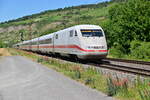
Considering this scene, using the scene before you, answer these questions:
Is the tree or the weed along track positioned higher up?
the tree

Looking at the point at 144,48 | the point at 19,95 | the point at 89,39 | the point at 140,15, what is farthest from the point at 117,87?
the point at 140,15

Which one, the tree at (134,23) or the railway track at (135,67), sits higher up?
the tree at (134,23)

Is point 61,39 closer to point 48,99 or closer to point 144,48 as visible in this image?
point 144,48

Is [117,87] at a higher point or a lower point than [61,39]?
lower

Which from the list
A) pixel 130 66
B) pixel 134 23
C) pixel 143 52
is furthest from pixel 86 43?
pixel 134 23

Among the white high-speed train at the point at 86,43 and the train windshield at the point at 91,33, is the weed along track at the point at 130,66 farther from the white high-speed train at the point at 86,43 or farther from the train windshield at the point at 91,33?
the train windshield at the point at 91,33

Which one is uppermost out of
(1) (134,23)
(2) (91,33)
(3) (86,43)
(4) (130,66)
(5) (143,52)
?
(1) (134,23)

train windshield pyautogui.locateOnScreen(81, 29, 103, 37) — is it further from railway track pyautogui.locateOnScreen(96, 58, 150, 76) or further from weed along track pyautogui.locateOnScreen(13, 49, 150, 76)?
railway track pyautogui.locateOnScreen(96, 58, 150, 76)

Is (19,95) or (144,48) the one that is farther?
(144,48)

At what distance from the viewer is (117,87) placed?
8133 mm

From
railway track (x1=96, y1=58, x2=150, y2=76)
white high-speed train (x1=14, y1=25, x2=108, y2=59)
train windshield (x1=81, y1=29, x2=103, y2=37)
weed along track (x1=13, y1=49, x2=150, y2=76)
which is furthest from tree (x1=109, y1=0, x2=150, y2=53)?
train windshield (x1=81, y1=29, x2=103, y2=37)

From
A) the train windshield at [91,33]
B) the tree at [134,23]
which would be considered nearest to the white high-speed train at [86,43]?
the train windshield at [91,33]

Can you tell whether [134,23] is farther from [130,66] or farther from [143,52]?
[130,66]

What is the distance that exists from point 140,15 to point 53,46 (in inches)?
569
